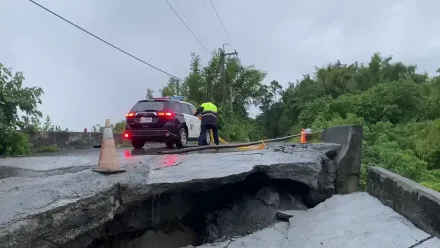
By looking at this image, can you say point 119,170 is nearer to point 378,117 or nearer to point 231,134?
point 231,134

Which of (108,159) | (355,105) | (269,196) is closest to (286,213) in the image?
(269,196)

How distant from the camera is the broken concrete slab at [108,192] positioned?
3.03 meters

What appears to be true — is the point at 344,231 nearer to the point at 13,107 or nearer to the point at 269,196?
the point at 269,196

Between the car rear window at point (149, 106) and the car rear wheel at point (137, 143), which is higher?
the car rear window at point (149, 106)

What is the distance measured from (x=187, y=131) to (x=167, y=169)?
7202 mm

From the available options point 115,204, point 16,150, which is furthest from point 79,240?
point 16,150

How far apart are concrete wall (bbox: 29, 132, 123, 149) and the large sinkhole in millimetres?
11407

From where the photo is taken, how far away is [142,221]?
4.53m

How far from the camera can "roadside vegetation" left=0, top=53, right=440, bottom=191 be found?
1230 cm

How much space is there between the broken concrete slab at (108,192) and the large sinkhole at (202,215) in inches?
1.2

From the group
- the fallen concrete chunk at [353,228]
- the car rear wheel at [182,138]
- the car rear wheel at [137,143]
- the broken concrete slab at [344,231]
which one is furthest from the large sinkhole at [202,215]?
the car rear wheel at [137,143]

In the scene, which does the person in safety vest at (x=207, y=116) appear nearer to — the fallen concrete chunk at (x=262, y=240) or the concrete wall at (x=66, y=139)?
the concrete wall at (x=66, y=139)

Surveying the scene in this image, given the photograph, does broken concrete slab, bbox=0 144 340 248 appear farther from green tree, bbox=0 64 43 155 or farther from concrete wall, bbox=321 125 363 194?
green tree, bbox=0 64 43 155

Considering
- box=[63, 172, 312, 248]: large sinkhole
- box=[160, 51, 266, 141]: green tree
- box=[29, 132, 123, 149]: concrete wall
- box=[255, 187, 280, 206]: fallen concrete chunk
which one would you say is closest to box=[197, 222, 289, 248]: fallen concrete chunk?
box=[63, 172, 312, 248]: large sinkhole
